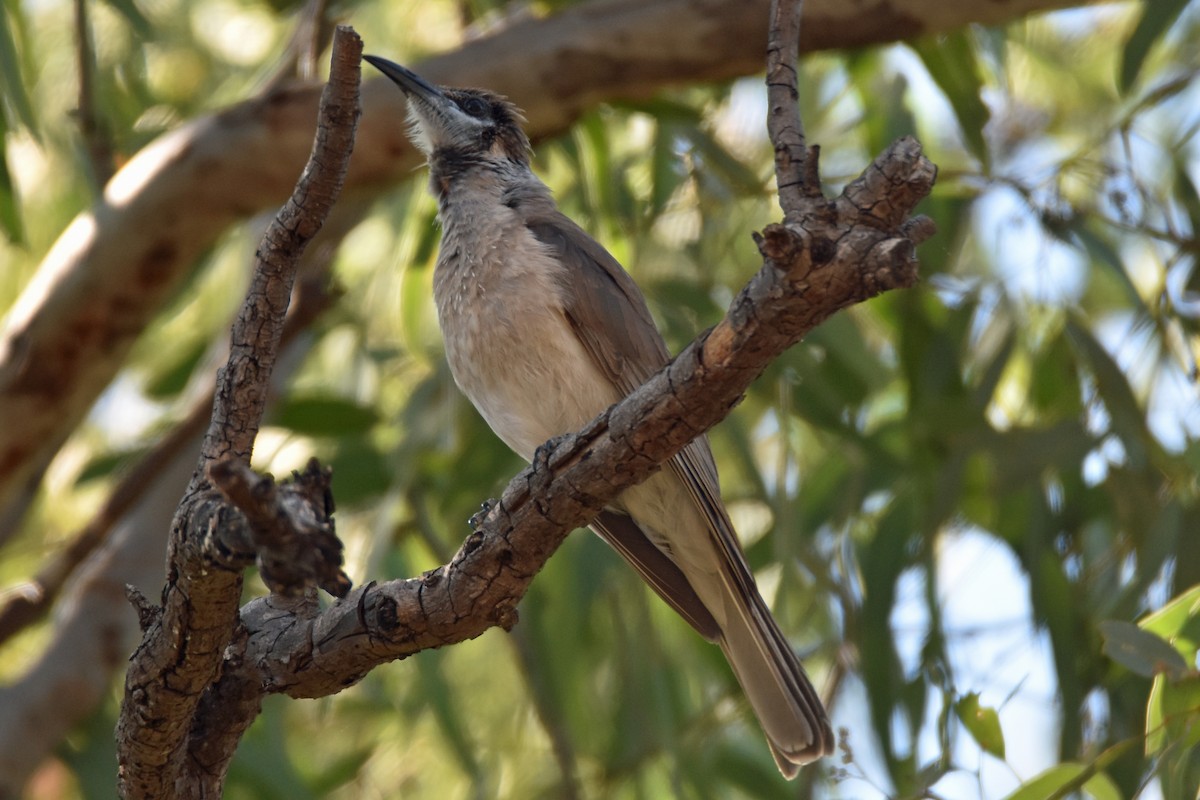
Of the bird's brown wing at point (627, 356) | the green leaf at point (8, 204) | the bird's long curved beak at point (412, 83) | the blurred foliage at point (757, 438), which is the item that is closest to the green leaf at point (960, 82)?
the blurred foliage at point (757, 438)

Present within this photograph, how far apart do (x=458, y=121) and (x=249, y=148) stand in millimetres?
626

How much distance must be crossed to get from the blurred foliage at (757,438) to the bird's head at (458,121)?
1.40ft

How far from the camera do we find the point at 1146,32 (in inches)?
150

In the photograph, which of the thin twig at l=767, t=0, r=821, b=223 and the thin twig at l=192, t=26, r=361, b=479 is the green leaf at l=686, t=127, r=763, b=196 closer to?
the thin twig at l=767, t=0, r=821, b=223

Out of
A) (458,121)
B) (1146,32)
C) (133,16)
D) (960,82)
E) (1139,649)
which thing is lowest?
(1139,649)

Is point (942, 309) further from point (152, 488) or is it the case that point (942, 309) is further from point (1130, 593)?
point (152, 488)

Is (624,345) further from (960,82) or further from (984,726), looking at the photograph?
(960,82)

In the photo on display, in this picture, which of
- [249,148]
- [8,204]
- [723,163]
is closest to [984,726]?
[723,163]

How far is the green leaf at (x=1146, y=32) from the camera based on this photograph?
3.82 meters

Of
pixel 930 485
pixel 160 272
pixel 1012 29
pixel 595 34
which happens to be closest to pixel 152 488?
pixel 160 272

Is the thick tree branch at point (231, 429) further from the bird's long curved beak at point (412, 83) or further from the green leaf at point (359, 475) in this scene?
the green leaf at point (359, 475)

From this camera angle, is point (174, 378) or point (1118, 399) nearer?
point (1118, 399)

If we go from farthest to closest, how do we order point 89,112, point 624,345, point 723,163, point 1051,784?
point 89,112 → point 723,163 → point 624,345 → point 1051,784

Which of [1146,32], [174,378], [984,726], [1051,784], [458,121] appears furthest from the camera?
[174,378]
